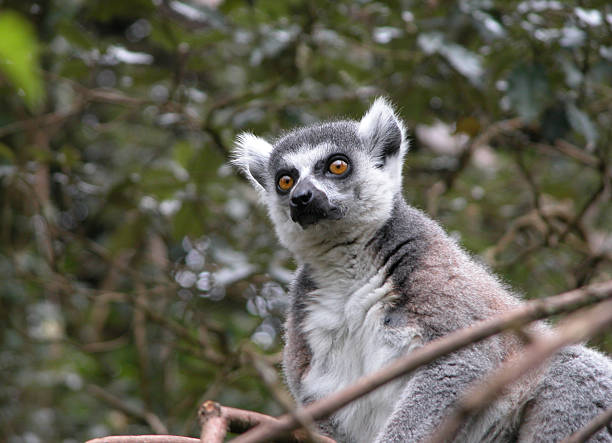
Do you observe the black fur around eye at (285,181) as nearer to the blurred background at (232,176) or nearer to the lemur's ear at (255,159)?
the lemur's ear at (255,159)

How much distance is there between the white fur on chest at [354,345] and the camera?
345cm

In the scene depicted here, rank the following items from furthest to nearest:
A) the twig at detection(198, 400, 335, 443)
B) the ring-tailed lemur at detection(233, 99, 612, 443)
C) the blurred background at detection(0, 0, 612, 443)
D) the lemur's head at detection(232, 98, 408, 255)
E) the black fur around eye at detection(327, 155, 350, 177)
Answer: the blurred background at detection(0, 0, 612, 443), the black fur around eye at detection(327, 155, 350, 177), the lemur's head at detection(232, 98, 408, 255), the ring-tailed lemur at detection(233, 99, 612, 443), the twig at detection(198, 400, 335, 443)

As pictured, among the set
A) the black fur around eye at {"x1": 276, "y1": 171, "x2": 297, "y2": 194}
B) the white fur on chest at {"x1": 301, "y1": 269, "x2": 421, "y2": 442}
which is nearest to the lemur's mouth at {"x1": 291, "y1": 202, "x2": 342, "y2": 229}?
the white fur on chest at {"x1": 301, "y1": 269, "x2": 421, "y2": 442}

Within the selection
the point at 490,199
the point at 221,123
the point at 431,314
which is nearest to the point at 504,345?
the point at 431,314

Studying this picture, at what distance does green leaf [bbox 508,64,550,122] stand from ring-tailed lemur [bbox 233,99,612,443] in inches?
39.2

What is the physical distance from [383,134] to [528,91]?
127cm

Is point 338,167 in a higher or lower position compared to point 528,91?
lower

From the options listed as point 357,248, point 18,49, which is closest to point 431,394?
point 357,248

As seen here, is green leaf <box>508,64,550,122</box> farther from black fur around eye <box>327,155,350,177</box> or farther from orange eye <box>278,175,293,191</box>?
orange eye <box>278,175,293,191</box>

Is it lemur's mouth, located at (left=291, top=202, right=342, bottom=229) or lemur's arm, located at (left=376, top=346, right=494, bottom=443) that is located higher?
lemur's mouth, located at (left=291, top=202, right=342, bottom=229)

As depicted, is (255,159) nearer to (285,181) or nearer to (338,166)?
(285,181)

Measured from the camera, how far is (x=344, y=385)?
3643mm

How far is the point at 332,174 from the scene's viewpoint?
4.31m

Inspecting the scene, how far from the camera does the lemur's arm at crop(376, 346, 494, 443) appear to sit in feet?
10.5
